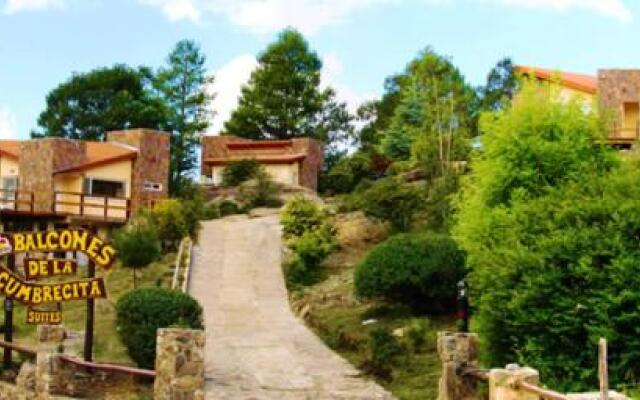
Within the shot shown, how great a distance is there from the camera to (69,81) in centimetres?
6206

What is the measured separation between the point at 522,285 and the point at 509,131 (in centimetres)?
482

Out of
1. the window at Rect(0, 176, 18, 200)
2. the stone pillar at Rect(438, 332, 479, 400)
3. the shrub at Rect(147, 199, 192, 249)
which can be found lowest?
the stone pillar at Rect(438, 332, 479, 400)

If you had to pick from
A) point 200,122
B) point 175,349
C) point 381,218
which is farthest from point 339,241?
point 200,122

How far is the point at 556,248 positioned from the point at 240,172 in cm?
3759

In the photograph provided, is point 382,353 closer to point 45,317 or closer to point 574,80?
point 45,317

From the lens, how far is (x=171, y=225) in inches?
1518

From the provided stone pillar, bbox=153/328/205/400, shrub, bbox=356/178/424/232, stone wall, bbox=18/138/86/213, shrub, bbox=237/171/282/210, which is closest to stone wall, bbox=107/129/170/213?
stone wall, bbox=18/138/86/213

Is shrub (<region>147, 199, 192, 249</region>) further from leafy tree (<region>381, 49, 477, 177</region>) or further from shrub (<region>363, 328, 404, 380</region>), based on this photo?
shrub (<region>363, 328, 404, 380</region>)

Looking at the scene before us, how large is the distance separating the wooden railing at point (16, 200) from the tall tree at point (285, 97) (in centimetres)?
1988

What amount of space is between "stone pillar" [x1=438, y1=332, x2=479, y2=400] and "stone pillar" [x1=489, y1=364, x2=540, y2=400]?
380cm

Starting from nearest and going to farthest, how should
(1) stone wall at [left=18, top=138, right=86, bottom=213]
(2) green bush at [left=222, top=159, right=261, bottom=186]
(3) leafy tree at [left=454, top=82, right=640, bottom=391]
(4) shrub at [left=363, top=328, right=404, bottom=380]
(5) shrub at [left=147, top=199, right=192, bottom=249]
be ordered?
(3) leafy tree at [left=454, top=82, right=640, bottom=391]
(4) shrub at [left=363, top=328, right=404, bottom=380]
(5) shrub at [left=147, top=199, right=192, bottom=249]
(1) stone wall at [left=18, top=138, right=86, bottom=213]
(2) green bush at [left=222, top=159, right=261, bottom=186]

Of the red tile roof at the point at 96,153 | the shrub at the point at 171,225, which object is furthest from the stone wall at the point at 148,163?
the shrub at the point at 171,225

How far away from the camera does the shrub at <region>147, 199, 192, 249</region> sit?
126ft

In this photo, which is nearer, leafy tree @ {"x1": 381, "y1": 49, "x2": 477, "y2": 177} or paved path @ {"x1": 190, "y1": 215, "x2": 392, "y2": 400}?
paved path @ {"x1": 190, "y1": 215, "x2": 392, "y2": 400}
